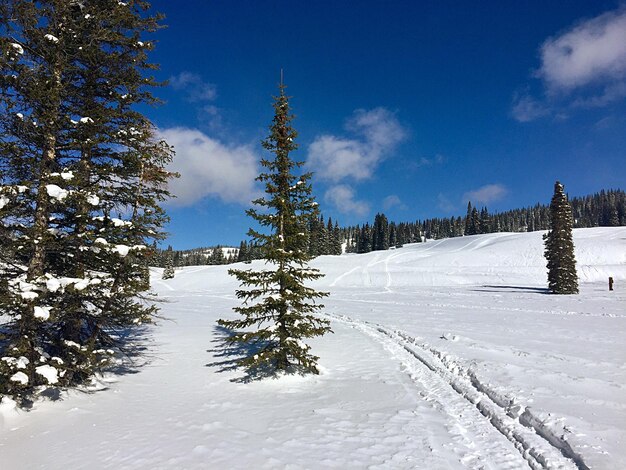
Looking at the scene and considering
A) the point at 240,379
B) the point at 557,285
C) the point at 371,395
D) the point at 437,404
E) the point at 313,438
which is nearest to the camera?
the point at 313,438

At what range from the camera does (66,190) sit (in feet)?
25.6

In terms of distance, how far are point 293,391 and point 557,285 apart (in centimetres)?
2978

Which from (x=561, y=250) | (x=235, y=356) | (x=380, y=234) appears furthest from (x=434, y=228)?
(x=235, y=356)

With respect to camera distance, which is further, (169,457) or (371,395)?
(371,395)

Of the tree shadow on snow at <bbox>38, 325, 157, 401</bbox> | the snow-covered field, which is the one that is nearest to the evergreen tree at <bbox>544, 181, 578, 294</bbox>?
the snow-covered field

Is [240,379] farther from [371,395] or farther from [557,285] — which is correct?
[557,285]

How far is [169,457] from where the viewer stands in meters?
5.75

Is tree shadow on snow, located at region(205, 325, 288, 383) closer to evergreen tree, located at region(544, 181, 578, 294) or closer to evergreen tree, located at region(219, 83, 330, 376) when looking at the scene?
evergreen tree, located at region(219, 83, 330, 376)

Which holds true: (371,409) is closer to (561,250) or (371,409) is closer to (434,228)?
(561,250)

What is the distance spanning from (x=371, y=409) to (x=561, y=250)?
3094 centimetres

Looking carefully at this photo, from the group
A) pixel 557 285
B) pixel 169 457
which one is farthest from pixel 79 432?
pixel 557 285

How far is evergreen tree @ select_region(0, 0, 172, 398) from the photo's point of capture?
743 cm

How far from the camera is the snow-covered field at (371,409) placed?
5578mm

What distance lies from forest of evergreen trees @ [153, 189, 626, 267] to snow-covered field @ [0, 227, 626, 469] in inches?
2016
